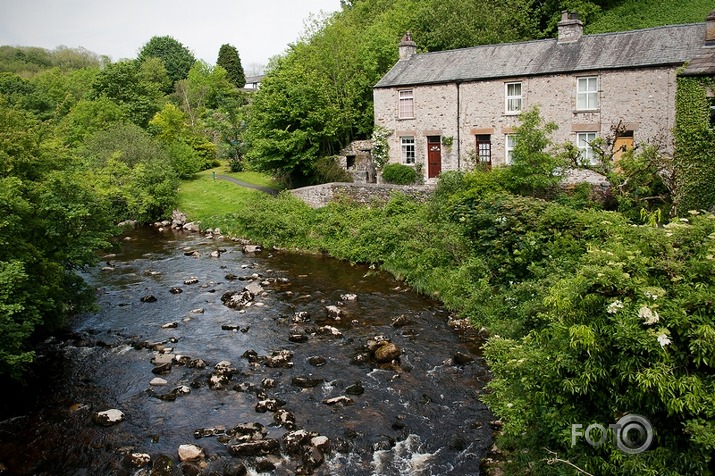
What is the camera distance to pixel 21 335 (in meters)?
14.2

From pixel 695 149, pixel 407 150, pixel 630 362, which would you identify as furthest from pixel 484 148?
pixel 630 362

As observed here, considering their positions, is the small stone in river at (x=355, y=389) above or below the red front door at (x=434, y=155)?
below

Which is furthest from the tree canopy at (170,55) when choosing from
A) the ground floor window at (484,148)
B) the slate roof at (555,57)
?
the ground floor window at (484,148)

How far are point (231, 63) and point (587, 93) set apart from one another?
236 ft

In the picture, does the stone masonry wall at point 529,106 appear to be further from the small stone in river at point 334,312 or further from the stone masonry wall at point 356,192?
the small stone in river at point 334,312

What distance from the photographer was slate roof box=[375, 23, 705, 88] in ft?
92.8

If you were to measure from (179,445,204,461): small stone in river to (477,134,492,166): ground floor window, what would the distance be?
24.9 metres

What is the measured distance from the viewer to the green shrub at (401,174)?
117 feet

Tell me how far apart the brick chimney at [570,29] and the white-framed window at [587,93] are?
287 centimetres

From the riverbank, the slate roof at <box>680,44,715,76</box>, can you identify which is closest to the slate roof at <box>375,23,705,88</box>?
the slate roof at <box>680,44,715,76</box>

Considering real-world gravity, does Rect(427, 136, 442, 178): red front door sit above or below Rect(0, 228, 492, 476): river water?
above

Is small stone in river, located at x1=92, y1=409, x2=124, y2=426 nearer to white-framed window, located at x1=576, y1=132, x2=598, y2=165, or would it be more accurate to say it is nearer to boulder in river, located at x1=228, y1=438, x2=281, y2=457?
boulder in river, located at x1=228, y1=438, x2=281, y2=457

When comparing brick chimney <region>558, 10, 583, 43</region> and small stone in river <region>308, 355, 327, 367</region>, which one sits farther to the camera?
brick chimney <region>558, 10, 583, 43</region>

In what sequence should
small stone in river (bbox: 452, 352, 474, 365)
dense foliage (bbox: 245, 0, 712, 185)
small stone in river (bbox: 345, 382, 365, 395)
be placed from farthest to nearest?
1. dense foliage (bbox: 245, 0, 712, 185)
2. small stone in river (bbox: 452, 352, 474, 365)
3. small stone in river (bbox: 345, 382, 365, 395)
